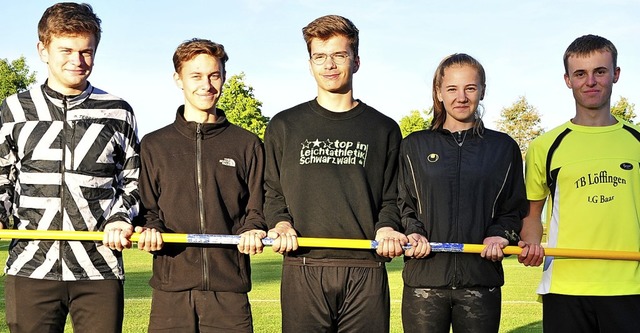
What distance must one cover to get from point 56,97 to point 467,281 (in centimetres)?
290

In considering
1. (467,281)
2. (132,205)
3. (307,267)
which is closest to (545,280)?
(467,281)

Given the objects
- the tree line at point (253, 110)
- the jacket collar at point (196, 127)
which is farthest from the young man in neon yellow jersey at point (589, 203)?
the tree line at point (253, 110)

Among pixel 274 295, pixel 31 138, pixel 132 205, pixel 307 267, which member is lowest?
pixel 274 295

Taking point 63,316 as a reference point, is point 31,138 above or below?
above

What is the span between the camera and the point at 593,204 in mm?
4797

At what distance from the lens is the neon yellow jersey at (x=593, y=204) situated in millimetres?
4777

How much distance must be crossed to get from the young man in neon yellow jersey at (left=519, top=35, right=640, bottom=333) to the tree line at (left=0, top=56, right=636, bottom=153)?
29262mm

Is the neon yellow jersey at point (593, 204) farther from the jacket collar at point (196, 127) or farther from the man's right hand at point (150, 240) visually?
the man's right hand at point (150, 240)

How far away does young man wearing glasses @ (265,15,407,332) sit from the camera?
4.59 m

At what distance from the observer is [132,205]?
4.79 metres

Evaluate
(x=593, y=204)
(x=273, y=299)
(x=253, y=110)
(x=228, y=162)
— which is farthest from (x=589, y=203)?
(x=253, y=110)

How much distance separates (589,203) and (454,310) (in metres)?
1.14

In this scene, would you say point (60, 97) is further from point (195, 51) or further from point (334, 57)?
point (334, 57)

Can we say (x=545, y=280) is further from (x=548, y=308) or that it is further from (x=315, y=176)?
(x=315, y=176)
